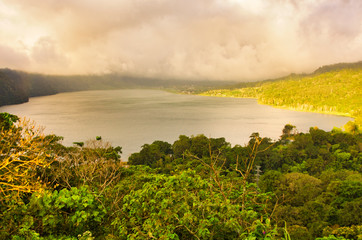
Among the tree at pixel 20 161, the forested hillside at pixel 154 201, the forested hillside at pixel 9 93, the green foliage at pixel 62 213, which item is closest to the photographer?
the forested hillside at pixel 154 201

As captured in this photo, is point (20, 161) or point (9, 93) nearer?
point (20, 161)

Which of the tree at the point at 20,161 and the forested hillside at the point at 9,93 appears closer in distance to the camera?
the tree at the point at 20,161

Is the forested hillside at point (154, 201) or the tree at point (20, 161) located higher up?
the tree at point (20, 161)

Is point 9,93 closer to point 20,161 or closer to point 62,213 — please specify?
point 20,161

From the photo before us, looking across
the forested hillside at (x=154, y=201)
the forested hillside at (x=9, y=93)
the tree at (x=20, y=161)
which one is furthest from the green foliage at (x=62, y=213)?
the forested hillside at (x=9, y=93)

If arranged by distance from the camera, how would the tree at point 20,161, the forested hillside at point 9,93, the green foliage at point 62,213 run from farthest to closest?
the forested hillside at point 9,93 → the tree at point 20,161 → the green foliage at point 62,213

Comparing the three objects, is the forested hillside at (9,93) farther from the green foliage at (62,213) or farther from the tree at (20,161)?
the green foliage at (62,213)

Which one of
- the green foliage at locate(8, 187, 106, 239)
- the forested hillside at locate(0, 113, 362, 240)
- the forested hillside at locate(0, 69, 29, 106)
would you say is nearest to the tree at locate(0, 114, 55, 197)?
the forested hillside at locate(0, 113, 362, 240)

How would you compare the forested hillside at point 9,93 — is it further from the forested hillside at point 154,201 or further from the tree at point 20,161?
the tree at point 20,161

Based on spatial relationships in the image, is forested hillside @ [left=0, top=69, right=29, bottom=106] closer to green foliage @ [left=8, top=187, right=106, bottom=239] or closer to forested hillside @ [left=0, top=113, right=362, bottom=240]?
forested hillside @ [left=0, top=113, right=362, bottom=240]

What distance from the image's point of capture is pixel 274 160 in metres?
26.2

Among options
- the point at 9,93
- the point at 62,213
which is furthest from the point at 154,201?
the point at 9,93

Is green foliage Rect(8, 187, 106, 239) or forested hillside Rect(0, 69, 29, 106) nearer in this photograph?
green foliage Rect(8, 187, 106, 239)

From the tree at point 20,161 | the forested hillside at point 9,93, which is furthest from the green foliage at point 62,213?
the forested hillside at point 9,93
